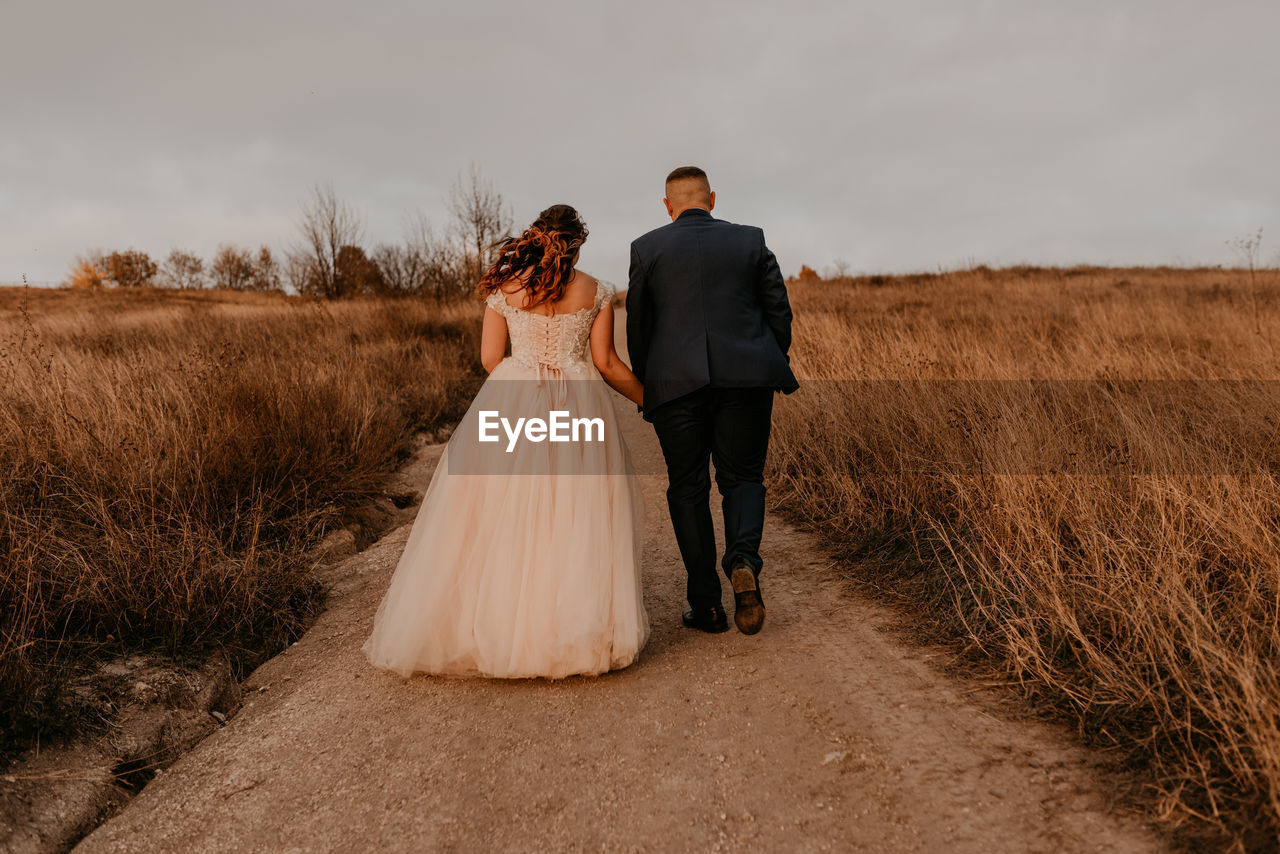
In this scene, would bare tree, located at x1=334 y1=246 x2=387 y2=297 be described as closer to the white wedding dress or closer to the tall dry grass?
the tall dry grass

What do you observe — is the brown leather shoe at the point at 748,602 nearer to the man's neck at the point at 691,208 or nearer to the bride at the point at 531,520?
the bride at the point at 531,520

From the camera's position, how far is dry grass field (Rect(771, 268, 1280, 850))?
2.30 m

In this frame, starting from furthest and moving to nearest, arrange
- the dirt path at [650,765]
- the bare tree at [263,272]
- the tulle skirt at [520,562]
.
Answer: the bare tree at [263,272] < the tulle skirt at [520,562] < the dirt path at [650,765]

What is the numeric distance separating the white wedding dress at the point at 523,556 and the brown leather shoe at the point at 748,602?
19.6 inches

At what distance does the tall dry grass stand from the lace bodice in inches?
74.5

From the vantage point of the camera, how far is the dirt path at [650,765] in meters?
2.23

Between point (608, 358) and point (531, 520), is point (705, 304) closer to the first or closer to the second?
point (608, 358)

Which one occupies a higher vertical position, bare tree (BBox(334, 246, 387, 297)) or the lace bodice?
bare tree (BBox(334, 246, 387, 297))

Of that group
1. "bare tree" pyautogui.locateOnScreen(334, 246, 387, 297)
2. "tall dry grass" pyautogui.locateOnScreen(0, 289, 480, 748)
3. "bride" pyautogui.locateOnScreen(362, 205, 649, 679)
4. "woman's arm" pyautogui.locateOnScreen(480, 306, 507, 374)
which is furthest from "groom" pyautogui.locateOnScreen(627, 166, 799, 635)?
"bare tree" pyautogui.locateOnScreen(334, 246, 387, 297)

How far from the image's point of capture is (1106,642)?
2820 mm

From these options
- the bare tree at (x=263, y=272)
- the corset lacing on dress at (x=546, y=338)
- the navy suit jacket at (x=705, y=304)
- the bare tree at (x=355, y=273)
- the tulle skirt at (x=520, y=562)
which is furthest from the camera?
the bare tree at (x=263, y=272)

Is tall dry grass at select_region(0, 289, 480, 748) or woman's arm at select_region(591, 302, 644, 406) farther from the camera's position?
woman's arm at select_region(591, 302, 644, 406)

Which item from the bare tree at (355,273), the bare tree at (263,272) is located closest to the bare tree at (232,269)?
the bare tree at (263,272)

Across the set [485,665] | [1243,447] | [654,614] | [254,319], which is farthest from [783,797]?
[254,319]
